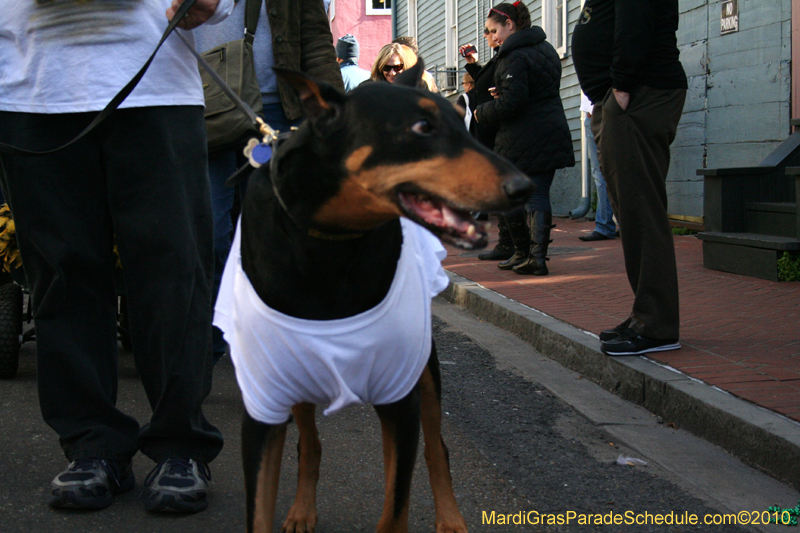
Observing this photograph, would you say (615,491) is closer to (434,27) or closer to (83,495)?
(83,495)

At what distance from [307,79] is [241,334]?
688mm

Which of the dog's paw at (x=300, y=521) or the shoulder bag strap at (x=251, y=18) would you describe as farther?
the shoulder bag strap at (x=251, y=18)

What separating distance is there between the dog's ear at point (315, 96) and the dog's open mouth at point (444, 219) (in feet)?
0.97

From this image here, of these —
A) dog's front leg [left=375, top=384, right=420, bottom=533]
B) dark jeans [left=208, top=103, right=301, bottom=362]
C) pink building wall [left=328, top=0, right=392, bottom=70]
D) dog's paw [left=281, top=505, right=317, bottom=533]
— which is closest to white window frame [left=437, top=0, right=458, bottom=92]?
pink building wall [left=328, top=0, right=392, bottom=70]

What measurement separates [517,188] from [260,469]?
3.43ft

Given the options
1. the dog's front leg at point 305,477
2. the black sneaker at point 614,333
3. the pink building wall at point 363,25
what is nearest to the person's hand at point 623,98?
the black sneaker at point 614,333

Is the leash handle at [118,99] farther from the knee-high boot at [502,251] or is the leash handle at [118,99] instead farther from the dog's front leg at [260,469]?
the knee-high boot at [502,251]

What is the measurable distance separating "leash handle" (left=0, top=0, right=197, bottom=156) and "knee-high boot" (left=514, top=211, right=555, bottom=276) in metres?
5.15

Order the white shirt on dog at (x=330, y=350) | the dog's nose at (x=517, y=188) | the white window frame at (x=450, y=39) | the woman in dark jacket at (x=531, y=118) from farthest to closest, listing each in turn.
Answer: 1. the white window frame at (x=450, y=39)
2. the woman in dark jacket at (x=531, y=118)
3. the white shirt on dog at (x=330, y=350)
4. the dog's nose at (x=517, y=188)

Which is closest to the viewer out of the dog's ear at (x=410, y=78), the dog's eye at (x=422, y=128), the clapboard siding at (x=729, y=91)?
the dog's eye at (x=422, y=128)

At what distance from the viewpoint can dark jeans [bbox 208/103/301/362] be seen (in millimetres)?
4219

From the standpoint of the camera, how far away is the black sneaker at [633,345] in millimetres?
4355

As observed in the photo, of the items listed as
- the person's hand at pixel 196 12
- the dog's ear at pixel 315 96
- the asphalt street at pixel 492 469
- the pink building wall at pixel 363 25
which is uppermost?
the pink building wall at pixel 363 25

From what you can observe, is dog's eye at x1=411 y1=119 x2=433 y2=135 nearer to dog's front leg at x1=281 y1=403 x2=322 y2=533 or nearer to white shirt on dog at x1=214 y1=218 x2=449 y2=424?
white shirt on dog at x1=214 y1=218 x2=449 y2=424
